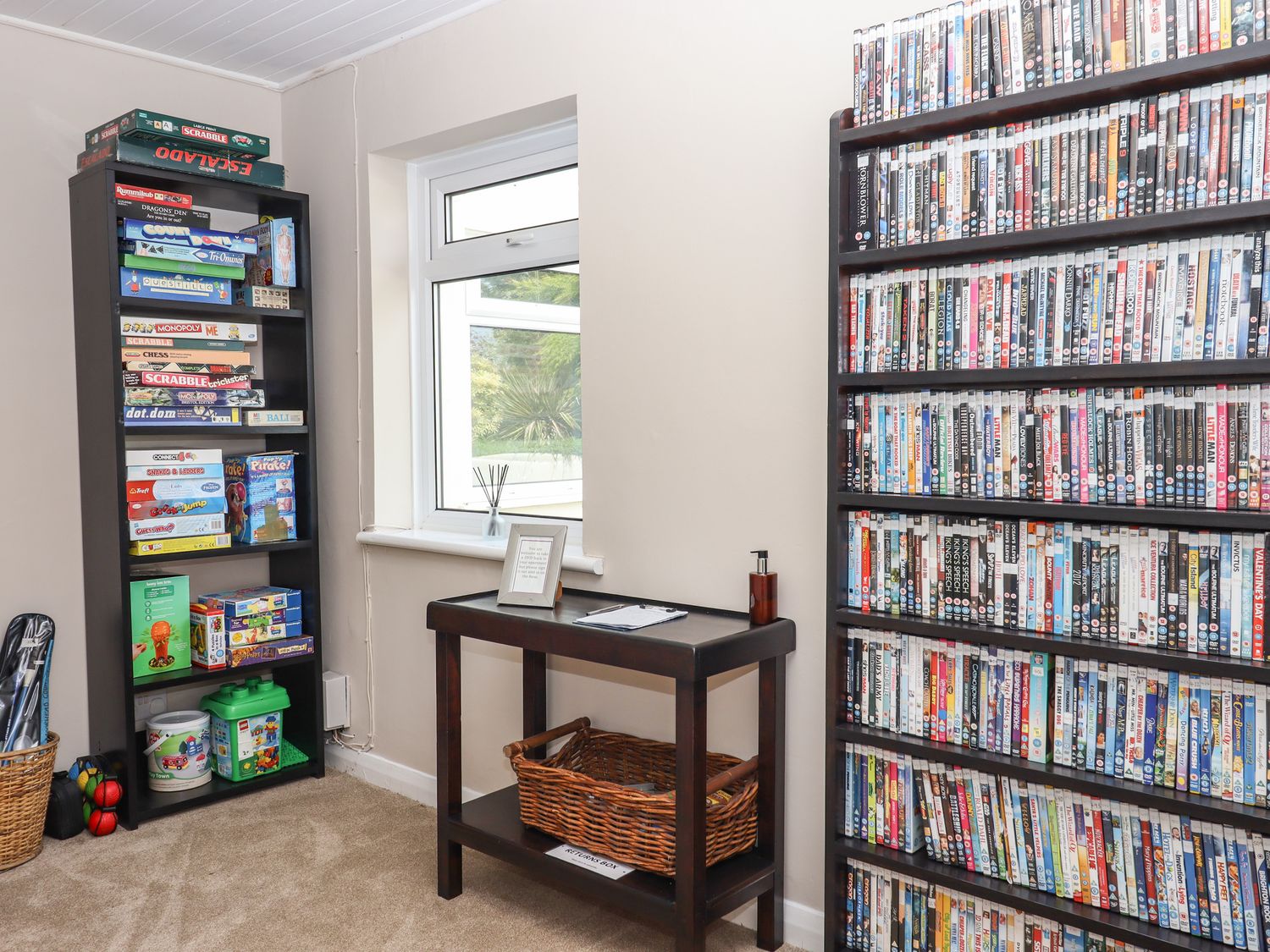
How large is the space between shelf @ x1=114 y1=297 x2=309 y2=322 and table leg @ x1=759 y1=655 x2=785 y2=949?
79.3 inches

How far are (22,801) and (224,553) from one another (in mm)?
860

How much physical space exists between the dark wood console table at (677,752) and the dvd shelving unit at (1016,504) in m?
0.21

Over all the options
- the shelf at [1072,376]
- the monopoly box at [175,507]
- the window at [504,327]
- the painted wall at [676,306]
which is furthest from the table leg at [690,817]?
the monopoly box at [175,507]

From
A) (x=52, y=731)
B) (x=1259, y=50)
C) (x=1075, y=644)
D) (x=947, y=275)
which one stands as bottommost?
(x=52, y=731)

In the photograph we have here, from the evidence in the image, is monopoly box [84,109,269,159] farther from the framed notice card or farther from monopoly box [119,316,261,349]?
the framed notice card

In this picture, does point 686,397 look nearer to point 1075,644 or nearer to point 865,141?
point 865,141

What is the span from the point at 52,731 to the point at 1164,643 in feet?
9.95

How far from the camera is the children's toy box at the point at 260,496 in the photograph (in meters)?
3.16

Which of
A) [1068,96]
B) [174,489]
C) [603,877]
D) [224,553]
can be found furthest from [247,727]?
[1068,96]

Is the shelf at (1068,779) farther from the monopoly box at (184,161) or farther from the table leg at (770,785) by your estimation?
the monopoly box at (184,161)

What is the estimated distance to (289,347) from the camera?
3.32 m

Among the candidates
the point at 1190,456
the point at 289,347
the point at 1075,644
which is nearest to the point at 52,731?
the point at 289,347

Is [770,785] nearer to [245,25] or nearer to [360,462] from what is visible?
[360,462]

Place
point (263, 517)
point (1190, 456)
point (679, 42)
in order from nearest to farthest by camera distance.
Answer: point (1190, 456) → point (679, 42) → point (263, 517)
